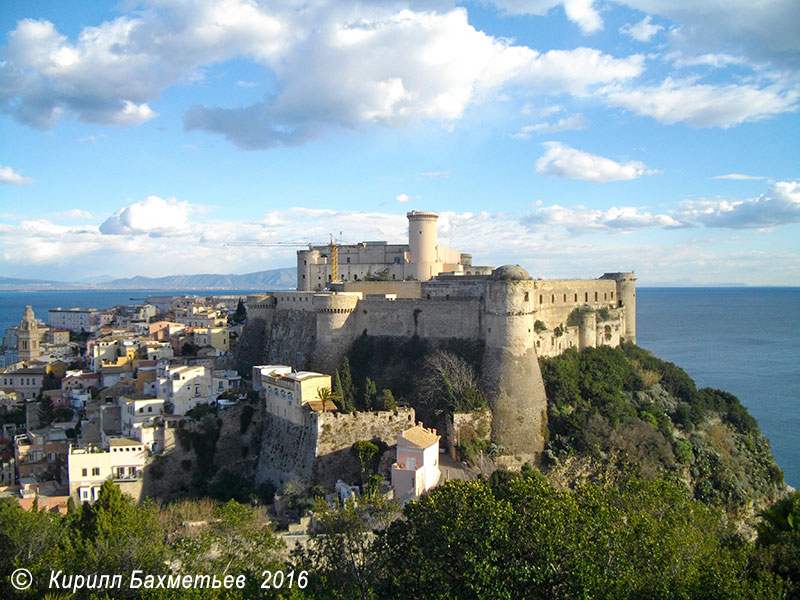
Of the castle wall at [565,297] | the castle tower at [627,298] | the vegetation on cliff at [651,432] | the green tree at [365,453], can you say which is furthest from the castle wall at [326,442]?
the castle tower at [627,298]

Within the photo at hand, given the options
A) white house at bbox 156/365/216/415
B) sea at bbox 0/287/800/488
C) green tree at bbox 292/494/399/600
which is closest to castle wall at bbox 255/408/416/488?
white house at bbox 156/365/216/415

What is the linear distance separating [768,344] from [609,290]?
66040mm

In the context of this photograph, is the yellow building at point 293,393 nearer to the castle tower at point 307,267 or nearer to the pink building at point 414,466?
the pink building at point 414,466

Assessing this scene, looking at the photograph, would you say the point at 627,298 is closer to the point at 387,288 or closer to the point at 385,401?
the point at 387,288

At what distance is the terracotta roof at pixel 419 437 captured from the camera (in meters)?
25.3

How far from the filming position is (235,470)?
3153cm

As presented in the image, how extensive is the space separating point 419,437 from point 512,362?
655 centimetres

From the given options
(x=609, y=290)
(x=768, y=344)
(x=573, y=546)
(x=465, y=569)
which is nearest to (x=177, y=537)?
(x=465, y=569)

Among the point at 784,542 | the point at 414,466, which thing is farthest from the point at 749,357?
the point at 784,542

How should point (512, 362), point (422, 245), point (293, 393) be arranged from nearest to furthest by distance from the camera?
point (512, 362) → point (293, 393) → point (422, 245)

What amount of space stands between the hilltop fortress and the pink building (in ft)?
13.2

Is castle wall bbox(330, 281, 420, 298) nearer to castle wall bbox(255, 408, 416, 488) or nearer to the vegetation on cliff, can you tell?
the vegetation on cliff

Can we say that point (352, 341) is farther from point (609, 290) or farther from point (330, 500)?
point (609, 290)

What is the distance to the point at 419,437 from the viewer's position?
26078mm
